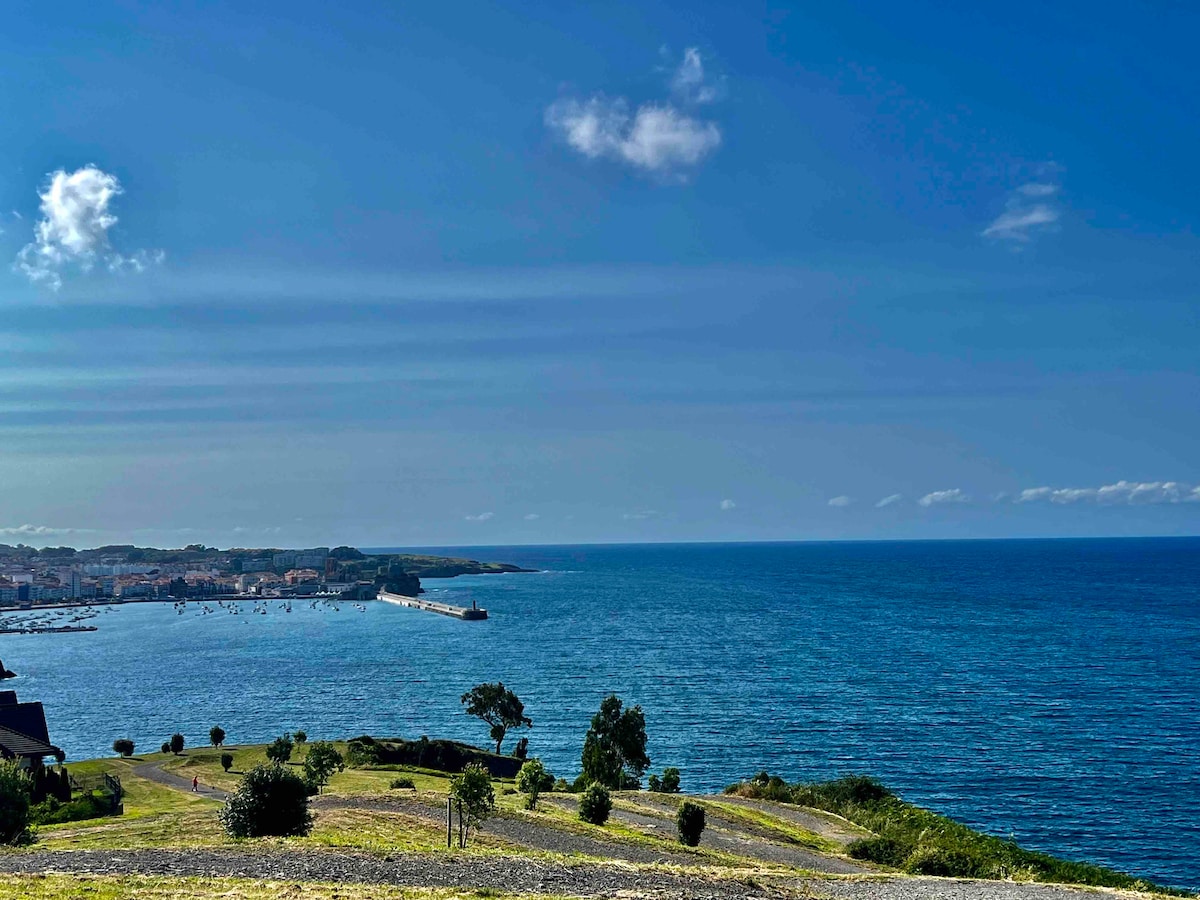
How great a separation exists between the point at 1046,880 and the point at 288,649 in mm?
162384

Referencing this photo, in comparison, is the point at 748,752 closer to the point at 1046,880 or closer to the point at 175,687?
the point at 1046,880

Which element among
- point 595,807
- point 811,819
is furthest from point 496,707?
point 595,807

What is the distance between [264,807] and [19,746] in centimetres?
3084

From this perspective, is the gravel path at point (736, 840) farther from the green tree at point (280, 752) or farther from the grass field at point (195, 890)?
the green tree at point (280, 752)

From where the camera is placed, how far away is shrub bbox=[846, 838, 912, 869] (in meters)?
43.1

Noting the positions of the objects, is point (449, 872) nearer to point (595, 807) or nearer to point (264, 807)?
point (264, 807)

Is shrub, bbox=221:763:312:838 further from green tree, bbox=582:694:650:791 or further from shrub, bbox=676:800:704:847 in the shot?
green tree, bbox=582:694:650:791

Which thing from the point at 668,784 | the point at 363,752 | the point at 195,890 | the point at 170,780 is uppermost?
the point at 195,890

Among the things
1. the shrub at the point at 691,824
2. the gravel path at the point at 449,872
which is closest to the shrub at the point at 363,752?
the shrub at the point at 691,824

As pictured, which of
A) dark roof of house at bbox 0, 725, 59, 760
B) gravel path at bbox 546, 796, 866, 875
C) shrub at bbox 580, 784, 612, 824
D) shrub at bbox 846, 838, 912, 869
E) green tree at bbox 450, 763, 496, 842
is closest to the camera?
green tree at bbox 450, 763, 496, 842

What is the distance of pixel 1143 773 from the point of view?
71.9 m

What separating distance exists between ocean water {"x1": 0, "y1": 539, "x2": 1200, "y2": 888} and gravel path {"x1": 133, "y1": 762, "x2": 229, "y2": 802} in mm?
29048

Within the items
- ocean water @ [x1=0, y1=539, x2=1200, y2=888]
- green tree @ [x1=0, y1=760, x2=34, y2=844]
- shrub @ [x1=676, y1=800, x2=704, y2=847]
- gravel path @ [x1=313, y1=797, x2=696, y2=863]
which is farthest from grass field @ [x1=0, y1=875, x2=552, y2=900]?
ocean water @ [x1=0, y1=539, x2=1200, y2=888]

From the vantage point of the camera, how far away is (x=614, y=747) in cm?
6706
